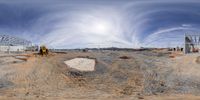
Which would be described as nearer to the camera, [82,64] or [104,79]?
[104,79]

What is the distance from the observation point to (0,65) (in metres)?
37.8

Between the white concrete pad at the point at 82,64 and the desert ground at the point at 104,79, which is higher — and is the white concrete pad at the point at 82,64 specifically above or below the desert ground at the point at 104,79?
above

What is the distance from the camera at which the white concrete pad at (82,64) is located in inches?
1455

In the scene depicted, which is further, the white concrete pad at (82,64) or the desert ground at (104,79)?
the white concrete pad at (82,64)

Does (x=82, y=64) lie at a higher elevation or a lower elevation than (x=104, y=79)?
higher

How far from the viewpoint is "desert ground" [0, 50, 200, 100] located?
29.8 metres

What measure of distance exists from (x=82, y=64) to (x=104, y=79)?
5.36 meters

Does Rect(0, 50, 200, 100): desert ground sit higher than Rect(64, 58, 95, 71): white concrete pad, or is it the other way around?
Rect(64, 58, 95, 71): white concrete pad

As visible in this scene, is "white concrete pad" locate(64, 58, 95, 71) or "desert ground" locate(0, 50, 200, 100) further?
"white concrete pad" locate(64, 58, 95, 71)

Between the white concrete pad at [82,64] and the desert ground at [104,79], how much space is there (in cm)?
57

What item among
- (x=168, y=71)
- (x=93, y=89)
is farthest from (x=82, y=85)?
(x=168, y=71)

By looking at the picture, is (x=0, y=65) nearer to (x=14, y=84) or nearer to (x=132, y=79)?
Result: (x=14, y=84)

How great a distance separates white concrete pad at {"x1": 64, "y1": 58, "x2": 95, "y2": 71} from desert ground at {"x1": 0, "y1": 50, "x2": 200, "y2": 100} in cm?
57

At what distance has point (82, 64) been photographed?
3850 cm
